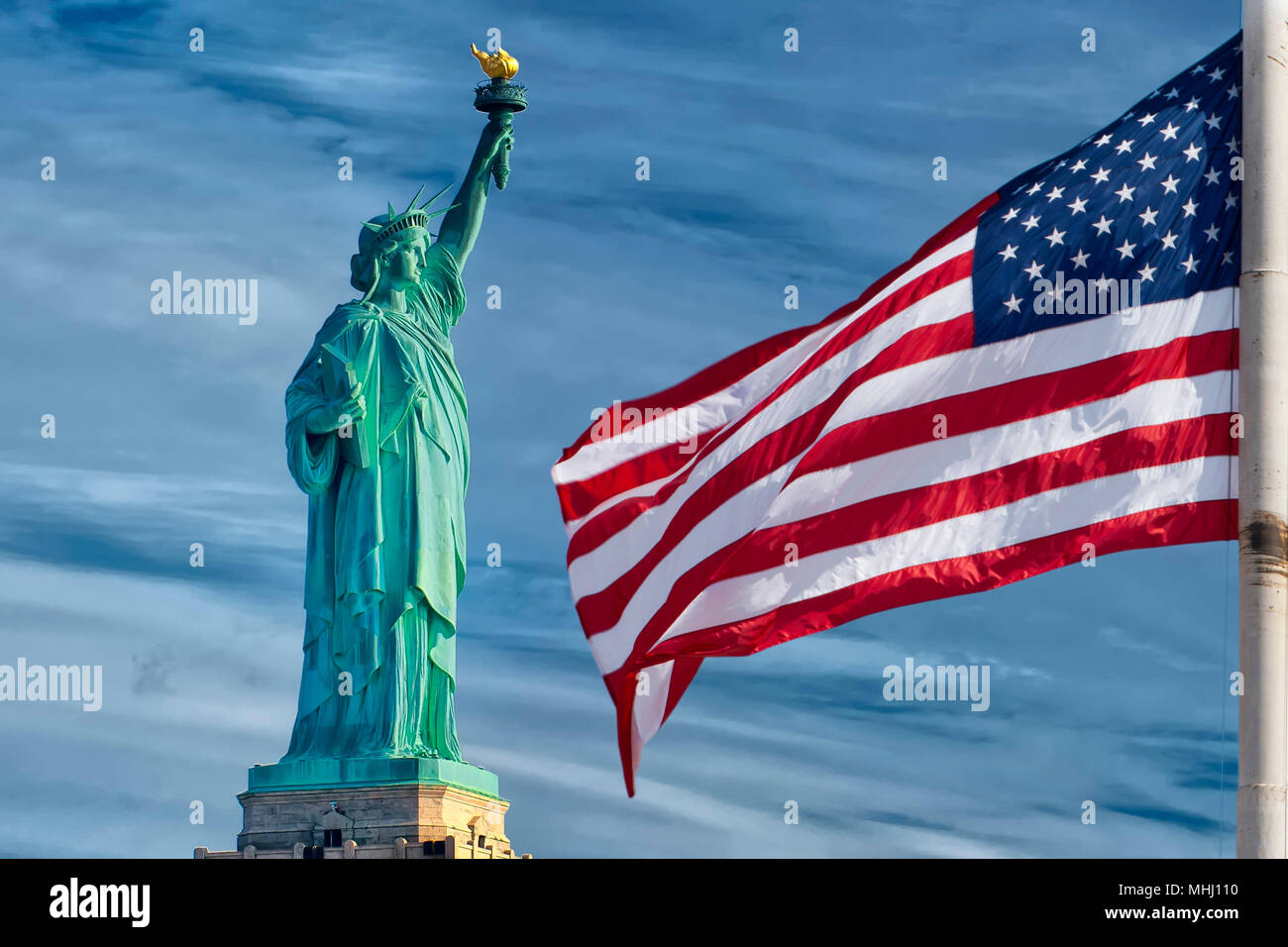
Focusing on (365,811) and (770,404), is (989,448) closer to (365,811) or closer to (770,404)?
(770,404)

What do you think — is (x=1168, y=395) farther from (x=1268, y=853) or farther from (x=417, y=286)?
(x=417, y=286)

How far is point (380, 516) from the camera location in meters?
42.2

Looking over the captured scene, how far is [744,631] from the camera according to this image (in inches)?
648

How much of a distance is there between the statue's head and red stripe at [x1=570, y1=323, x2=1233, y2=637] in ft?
83.2

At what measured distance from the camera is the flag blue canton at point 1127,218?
15531mm

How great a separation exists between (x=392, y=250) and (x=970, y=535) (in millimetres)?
28364

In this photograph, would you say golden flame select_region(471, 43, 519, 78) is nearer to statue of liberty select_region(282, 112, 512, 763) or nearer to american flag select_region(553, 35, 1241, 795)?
statue of liberty select_region(282, 112, 512, 763)

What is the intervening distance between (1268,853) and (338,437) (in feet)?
101

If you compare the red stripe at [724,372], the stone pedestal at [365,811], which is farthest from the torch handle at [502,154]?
the red stripe at [724,372]

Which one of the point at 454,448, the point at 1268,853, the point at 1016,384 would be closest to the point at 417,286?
the point at 454,448

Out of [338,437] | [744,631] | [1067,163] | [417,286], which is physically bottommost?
[744,631]

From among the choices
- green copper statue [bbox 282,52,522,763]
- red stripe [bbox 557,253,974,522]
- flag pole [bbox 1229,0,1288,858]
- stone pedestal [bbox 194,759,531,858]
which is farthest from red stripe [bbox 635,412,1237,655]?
green copper statue [bbox 282,52,522,763]

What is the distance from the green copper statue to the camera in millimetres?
41781

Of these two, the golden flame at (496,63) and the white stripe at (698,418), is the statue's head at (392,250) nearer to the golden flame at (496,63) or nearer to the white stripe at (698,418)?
the golden flame at (496,63)
